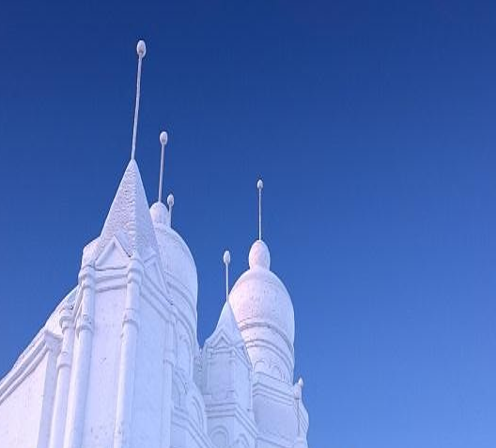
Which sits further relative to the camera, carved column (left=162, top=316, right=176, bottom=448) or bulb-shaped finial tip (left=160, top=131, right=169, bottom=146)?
bulb-shaped finial tip (left=160, top=131, right=169, bottom=146)

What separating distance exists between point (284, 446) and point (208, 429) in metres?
5.00

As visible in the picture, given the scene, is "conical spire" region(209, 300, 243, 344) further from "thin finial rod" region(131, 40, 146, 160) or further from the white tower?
"thin finial rod" region(131, 40, 146, 160)

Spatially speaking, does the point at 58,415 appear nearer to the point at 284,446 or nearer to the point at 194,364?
the point at 194,364

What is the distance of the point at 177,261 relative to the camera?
34781 millimetres

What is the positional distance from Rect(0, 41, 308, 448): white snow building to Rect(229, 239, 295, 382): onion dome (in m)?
6.69

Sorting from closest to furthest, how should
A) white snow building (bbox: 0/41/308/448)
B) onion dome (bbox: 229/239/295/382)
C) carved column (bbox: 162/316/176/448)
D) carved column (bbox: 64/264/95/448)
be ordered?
carved column (bbox: 64/264/95/448)
white snow building (bbox: 0/41/308/448)
carved column (bbox: 162/316/176/448)
onion dome (bbox: 229/239/295/382)

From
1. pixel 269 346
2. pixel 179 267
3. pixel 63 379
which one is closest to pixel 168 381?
pixel 63 379

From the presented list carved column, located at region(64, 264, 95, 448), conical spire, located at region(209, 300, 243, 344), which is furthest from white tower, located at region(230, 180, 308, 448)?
carved column, located at region(64, 264, 95, 448)

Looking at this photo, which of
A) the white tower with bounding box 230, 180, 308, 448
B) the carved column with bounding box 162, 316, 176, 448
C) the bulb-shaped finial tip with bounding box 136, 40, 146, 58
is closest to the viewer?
the carved column with bounding box 162, 316, 176, 448

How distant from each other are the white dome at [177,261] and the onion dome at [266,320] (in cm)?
742

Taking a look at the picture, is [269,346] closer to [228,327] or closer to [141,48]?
[228,327]

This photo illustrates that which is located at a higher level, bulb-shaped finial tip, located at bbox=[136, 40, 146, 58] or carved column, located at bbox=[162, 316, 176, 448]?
bulb-shaped finial tip, located at bbox=[136, 40, 146, 58]

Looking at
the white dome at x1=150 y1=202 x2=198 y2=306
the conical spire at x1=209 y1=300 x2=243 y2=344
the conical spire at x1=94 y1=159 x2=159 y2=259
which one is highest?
the white dome at x1=150 y1=202 x2=198 y2=306

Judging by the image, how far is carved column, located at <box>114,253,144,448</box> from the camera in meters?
22.1
